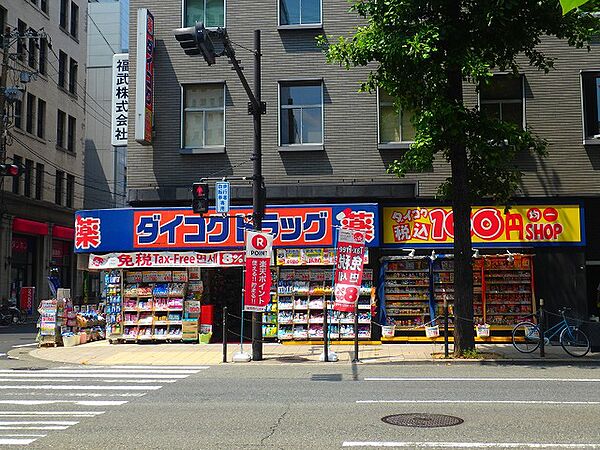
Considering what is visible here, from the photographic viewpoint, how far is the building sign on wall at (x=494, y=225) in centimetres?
1878

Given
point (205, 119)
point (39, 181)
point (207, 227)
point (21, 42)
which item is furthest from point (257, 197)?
point (39, 181)

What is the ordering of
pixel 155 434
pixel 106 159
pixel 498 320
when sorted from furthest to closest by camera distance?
pixel 106 159
pixel 498 320
pixel 155 434

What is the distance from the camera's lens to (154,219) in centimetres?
1950

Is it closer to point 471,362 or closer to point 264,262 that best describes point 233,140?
point 264,262

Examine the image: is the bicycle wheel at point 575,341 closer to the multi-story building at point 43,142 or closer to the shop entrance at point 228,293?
the shop entrance at point 228,293

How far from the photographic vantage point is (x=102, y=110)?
53.8 meters

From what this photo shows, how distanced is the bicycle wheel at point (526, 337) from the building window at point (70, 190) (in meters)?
35.0

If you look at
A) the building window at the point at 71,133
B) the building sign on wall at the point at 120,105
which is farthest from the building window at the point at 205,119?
the building window at the point at 71,133

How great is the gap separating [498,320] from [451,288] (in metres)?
1.60

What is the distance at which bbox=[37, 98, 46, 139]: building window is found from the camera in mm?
41375

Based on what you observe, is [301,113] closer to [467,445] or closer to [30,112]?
[467,445]

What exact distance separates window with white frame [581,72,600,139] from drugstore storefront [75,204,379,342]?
7120 mm

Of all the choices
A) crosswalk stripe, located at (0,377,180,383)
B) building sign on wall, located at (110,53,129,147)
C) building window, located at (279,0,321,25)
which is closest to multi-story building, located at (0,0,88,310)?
building sign on wall, located at (110,53,129,147)

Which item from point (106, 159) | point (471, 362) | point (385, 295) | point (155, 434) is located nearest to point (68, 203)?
point (106, 159)
